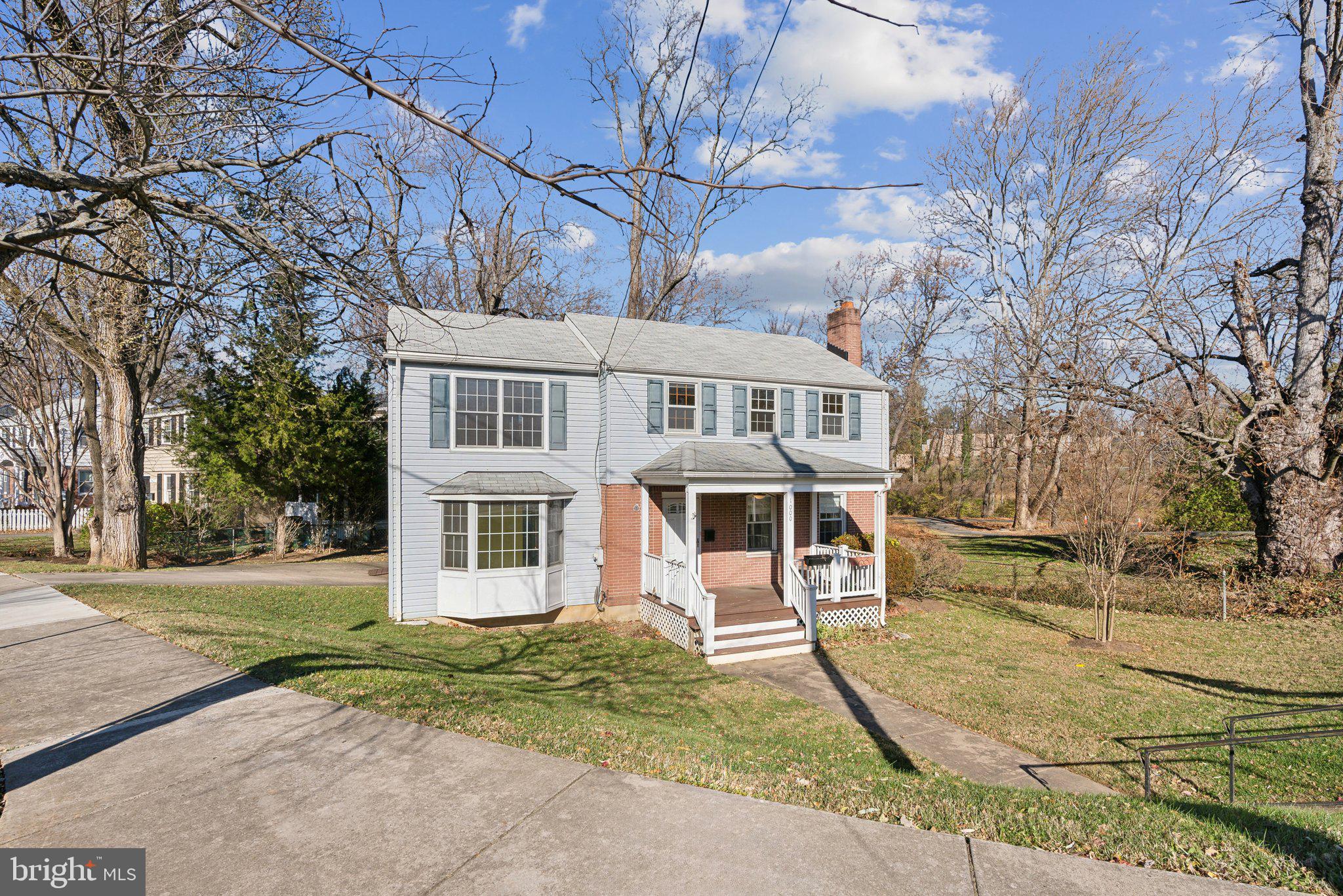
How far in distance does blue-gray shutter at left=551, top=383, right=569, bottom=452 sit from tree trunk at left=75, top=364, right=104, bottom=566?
13.2 meters

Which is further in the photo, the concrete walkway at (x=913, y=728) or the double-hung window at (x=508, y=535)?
the double-hung window at (x=508, y=535)

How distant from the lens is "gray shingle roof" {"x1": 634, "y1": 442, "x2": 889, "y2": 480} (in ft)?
43.5

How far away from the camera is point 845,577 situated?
13.9 m

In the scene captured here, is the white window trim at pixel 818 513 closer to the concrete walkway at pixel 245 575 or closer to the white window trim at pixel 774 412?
the white window trim at pixel 774 412

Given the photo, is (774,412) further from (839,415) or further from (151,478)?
(151,478)

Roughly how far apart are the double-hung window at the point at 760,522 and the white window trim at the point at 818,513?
1.08 meters

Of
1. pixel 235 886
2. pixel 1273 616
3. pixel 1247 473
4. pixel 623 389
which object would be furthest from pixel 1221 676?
pixel 235 886

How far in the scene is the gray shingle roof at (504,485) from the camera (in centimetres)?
1320

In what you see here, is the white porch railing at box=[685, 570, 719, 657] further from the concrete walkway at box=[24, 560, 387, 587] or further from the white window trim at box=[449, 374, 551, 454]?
the concrete walkway at box=[24, 560, 387, 587]

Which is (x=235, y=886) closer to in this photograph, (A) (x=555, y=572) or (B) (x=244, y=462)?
(A) (x=555, y=572)

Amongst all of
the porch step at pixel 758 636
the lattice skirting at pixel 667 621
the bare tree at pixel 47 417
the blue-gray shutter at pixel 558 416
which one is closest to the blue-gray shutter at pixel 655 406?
the blue-gray shutter at pixel 558 416

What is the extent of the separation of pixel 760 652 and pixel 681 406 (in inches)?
230

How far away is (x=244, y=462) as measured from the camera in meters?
20.7

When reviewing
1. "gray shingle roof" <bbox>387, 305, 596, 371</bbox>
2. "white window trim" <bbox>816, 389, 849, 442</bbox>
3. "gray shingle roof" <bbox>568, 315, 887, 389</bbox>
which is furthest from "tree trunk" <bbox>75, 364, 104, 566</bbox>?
"white window trim" <bbox>816, 389, 849, 442</bbox>
